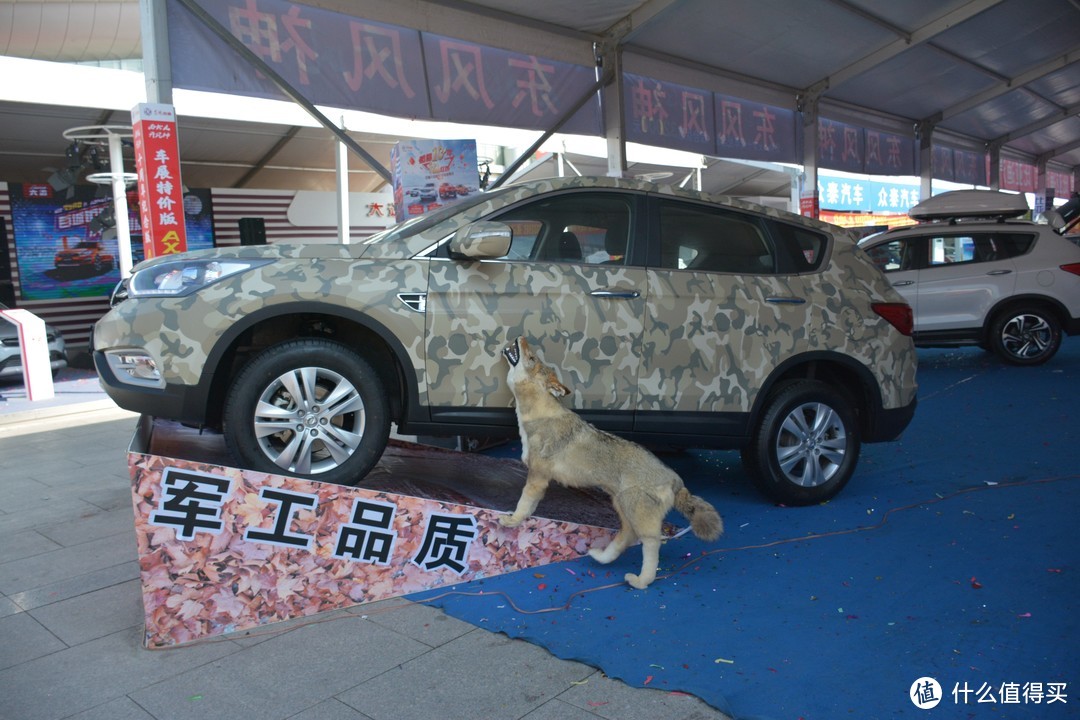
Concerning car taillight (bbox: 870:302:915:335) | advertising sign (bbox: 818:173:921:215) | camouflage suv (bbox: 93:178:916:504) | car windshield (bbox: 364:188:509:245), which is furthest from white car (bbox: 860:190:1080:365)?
advertising sign (bbox: 818:173:921:215)

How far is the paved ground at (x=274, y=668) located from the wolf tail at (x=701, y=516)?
91 cm

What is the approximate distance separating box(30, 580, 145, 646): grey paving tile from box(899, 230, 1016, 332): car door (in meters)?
9.08

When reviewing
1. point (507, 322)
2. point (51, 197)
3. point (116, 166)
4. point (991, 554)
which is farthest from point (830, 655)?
point (51, 197)

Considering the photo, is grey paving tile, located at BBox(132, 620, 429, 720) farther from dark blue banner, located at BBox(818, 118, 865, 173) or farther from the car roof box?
dark blue banner, located at BBox(818, 118, 865, 173)

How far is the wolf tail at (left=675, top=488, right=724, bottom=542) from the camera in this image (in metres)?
3.63

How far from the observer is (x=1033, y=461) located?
5555 mm

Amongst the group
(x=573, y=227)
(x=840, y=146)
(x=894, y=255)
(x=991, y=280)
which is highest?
(x=840, y=146)

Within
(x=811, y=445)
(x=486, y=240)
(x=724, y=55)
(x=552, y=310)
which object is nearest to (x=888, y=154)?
(x=724, y=55)

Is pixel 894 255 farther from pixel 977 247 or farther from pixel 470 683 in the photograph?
pixel 470 683

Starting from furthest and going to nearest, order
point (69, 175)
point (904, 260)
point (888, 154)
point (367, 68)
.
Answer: point (888, 154) → point (69, 175) → point (904, 260) → point (367, 68)

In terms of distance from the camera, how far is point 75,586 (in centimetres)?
396

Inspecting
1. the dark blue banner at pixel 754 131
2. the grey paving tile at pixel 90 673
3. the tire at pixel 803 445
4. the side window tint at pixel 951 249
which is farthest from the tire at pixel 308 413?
the dark blue banner at pixel 754 131

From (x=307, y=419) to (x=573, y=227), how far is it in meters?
1.67

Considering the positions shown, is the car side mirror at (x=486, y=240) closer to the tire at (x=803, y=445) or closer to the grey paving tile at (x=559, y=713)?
the tire at (x=803, y=445)
